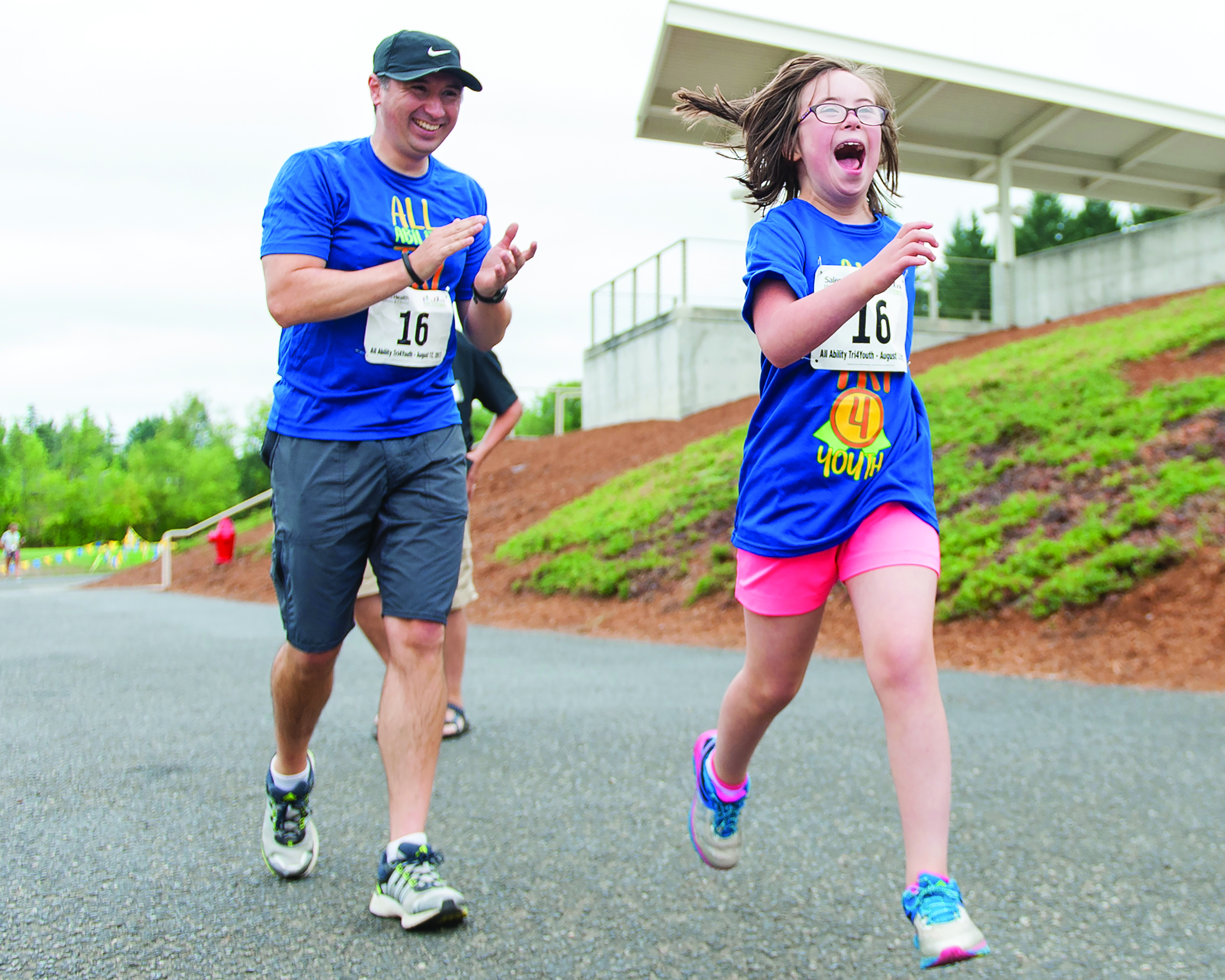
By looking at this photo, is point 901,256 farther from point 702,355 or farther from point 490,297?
point 702,355

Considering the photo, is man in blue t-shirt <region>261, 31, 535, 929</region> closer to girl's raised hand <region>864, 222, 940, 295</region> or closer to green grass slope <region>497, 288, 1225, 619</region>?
girl's raised hand <region>864, 222, 940, 295</region>

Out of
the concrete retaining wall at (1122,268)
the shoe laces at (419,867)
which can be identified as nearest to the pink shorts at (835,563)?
the shoe laces at (419,867)

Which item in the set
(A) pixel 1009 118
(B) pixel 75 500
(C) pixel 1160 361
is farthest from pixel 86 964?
(B) pixel 75 500

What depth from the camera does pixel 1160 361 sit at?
11.4 metres

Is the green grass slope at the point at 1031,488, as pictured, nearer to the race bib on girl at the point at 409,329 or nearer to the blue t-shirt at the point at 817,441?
the blue t-shirt at the point at 817,441

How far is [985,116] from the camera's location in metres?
20.2

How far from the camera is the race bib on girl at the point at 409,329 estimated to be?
2926 millimetres

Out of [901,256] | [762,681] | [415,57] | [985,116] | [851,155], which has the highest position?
[985,116]

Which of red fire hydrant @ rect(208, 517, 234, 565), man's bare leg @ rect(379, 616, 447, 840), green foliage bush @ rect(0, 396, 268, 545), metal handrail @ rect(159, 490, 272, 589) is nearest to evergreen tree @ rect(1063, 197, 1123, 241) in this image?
metal handrail @ rect(159, 490, 272, 589)

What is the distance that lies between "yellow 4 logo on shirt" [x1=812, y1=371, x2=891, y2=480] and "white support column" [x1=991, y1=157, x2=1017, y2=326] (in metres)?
19.3

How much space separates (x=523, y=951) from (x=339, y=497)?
128 cm

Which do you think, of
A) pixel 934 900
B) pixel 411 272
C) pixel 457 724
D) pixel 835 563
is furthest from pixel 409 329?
pixel 457 724

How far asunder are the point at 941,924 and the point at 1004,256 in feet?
68.2

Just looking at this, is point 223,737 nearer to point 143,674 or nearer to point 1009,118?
point 143,674
